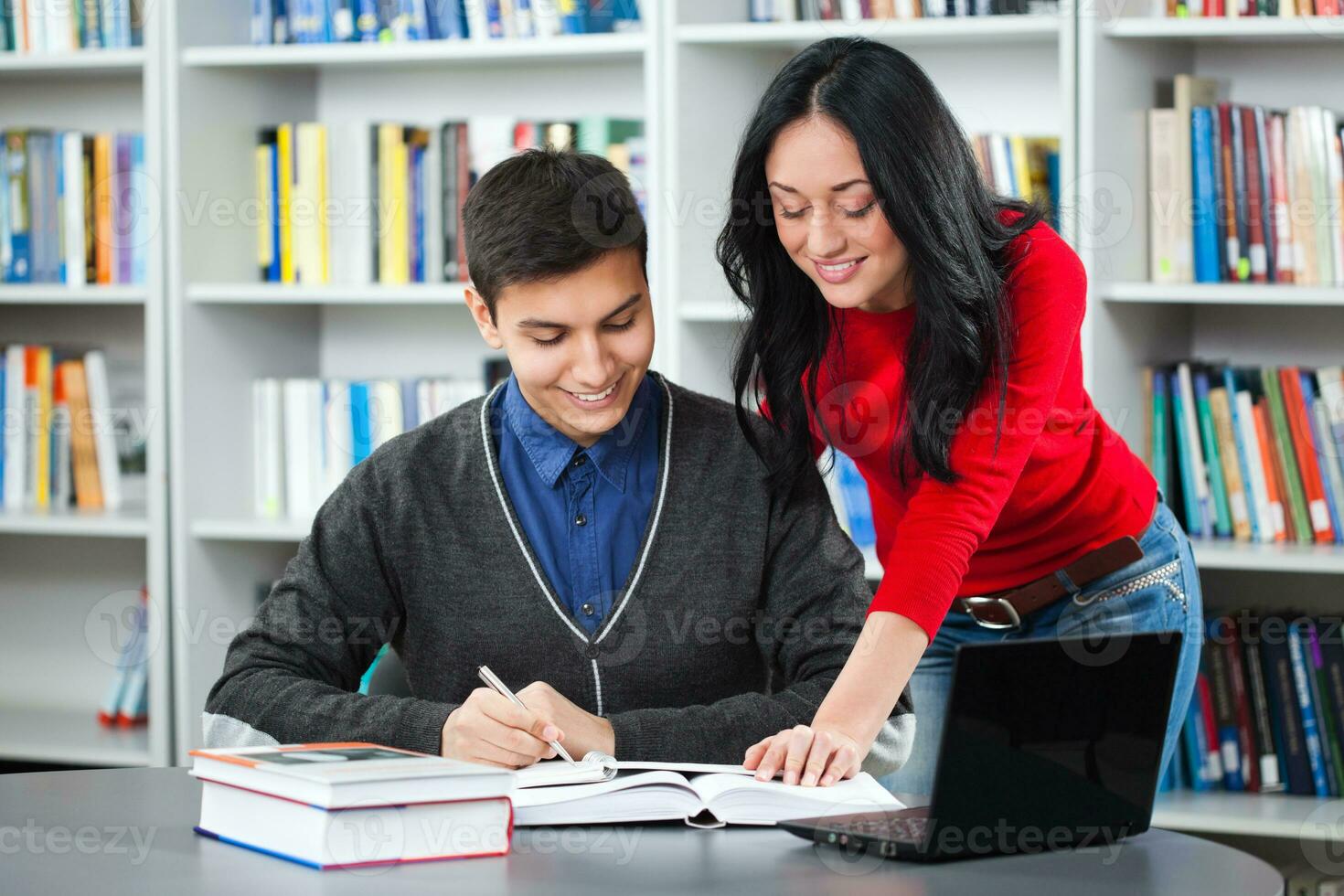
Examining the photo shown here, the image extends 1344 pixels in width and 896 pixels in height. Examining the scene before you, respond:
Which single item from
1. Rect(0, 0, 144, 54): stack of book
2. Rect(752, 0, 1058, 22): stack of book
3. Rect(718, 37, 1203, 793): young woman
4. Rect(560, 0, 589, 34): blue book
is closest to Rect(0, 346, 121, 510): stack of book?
Rect(0, 0, 144, 54): stack of book

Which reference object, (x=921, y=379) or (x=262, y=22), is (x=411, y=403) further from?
(x=921, y=379)

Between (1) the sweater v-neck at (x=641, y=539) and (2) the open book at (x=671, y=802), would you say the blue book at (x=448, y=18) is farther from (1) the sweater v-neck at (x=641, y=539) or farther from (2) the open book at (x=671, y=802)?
(2) the open book at (x=671, y=802)

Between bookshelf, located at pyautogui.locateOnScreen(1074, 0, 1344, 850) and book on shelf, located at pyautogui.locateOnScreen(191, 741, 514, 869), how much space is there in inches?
59.1

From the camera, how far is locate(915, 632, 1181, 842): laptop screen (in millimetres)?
930

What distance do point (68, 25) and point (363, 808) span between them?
2.28 m

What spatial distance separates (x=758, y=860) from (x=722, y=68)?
1.80 metres

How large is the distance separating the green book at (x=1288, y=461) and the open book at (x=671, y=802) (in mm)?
1494

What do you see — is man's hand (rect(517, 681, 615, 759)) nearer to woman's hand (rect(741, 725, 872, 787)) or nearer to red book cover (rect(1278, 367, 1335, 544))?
woman's hand (rect(741, 725, 872, 787))

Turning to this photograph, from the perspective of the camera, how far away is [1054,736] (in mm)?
960

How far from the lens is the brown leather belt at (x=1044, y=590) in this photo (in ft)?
5.16

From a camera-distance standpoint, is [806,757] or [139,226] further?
[139,226]

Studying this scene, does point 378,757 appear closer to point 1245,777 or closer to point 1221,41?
point 1245,777

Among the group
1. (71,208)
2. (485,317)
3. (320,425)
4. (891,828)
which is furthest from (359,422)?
(891,828)

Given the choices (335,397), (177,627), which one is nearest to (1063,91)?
(335,397)
